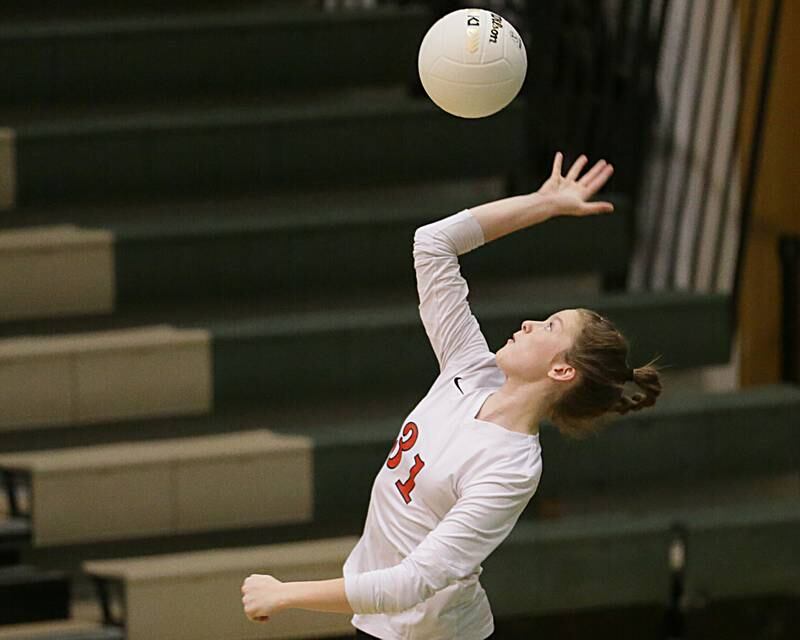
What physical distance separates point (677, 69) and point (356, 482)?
159 cm

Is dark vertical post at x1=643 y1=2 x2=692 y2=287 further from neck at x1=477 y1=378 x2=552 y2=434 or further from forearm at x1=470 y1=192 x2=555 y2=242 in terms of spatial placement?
neck at x1=477 y1=378 x2=552 y2=434

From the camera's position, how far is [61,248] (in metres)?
4.45

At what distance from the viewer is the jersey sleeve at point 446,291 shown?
2.93m

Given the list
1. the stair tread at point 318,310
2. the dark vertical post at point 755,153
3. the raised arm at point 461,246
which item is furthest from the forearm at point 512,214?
the dark vertical post at point 755,153

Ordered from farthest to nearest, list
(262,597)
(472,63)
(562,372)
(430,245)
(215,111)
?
(215,111) < (472,63) < (430,245) < (562,372) < (262,597)

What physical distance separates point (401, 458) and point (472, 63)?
29.6 inches

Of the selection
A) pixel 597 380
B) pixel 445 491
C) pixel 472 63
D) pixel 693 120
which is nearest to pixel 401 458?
pixel 445 491

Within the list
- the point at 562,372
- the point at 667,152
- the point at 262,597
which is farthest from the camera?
the point at 667,152

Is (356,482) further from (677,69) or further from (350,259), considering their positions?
(677,69)

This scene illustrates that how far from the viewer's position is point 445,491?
109 inches

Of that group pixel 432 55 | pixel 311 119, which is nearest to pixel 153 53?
pixel 311 119

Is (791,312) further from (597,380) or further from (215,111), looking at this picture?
(597,380)

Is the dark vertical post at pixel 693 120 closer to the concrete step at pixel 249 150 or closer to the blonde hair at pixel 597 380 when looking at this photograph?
the concrete step at pixel 249 150

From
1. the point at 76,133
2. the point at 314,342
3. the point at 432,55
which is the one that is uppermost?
the point at 432,55
